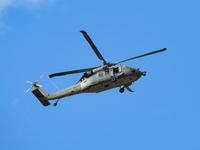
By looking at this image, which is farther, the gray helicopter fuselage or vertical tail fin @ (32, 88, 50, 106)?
vertical tail fin @ (32, 88, 50, 106)

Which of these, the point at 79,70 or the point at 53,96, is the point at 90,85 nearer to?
the point at 79,70

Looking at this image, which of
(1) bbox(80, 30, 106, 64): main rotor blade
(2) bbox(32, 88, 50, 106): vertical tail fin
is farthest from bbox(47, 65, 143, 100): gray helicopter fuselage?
(2) bbox(32, 88, 50, 106): vertical tail fin

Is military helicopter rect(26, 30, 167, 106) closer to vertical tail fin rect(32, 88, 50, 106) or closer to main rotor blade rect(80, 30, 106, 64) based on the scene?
main rotor blade rect(80, 30, 106, 64)

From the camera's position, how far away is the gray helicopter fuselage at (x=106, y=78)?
26.4 metres

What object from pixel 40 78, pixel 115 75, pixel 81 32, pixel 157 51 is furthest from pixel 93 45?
pixel 40 78

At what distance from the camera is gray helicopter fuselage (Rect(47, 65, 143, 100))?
26.4 meters

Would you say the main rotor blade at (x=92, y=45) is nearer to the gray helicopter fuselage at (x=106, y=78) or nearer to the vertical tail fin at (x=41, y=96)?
the gray helicopter fuselage at (x=106, y=78)

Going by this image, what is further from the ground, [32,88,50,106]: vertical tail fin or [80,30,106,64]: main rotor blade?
[80,30,106,64]: main rotor blade

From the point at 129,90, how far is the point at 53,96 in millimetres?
8365

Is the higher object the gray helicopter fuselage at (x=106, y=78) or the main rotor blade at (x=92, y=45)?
the main rotor blade at (x=92, y=45)

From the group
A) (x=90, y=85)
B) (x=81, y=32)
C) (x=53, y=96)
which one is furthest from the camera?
(x=53, y=96)

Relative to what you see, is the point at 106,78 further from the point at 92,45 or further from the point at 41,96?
the point at 41,96

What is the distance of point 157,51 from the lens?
2586cm

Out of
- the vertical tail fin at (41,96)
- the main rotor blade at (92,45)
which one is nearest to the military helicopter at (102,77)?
the main rotor blade at (92,45)
